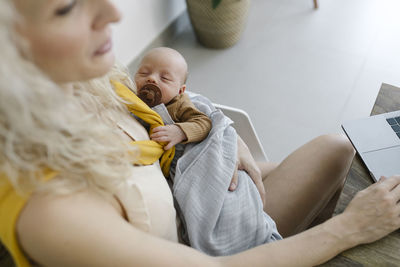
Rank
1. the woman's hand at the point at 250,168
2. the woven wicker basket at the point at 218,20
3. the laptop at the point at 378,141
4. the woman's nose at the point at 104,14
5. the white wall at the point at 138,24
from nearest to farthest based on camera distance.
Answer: the woman's nose at the point at 104,14
the laptop at the point at 378,141
the woman's hand at the point at 250,168
the white wall at the point at 138,24
the woven wicker basket at the point at 218,20

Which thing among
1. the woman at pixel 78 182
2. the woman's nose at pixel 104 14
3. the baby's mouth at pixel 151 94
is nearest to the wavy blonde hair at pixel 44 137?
the woman at pixel 78 182

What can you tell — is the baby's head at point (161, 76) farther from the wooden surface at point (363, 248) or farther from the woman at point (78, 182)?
the wooden surface at point (363, 248)

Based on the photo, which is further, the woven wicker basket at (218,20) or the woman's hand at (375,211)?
the woven wicker basket at (218,20)

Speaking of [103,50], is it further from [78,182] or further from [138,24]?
[138,24]

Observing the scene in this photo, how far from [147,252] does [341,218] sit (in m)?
0.45

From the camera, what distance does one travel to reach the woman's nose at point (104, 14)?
65 centimetres

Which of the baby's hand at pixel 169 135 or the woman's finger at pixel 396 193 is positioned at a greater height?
the woman's finger at pixel 396 193

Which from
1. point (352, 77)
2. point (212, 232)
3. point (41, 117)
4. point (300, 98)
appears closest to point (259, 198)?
point (212, 232)

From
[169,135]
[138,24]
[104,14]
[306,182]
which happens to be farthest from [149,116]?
[138,24]

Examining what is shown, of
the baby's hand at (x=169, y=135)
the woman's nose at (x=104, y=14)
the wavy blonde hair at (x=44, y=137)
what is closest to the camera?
the wavy blonde hair at (x=44, y=137)

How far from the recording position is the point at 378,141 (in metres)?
0.96

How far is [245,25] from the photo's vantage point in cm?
289

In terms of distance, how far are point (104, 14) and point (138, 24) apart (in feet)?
5.94

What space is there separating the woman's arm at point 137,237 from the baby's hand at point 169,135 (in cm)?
33
